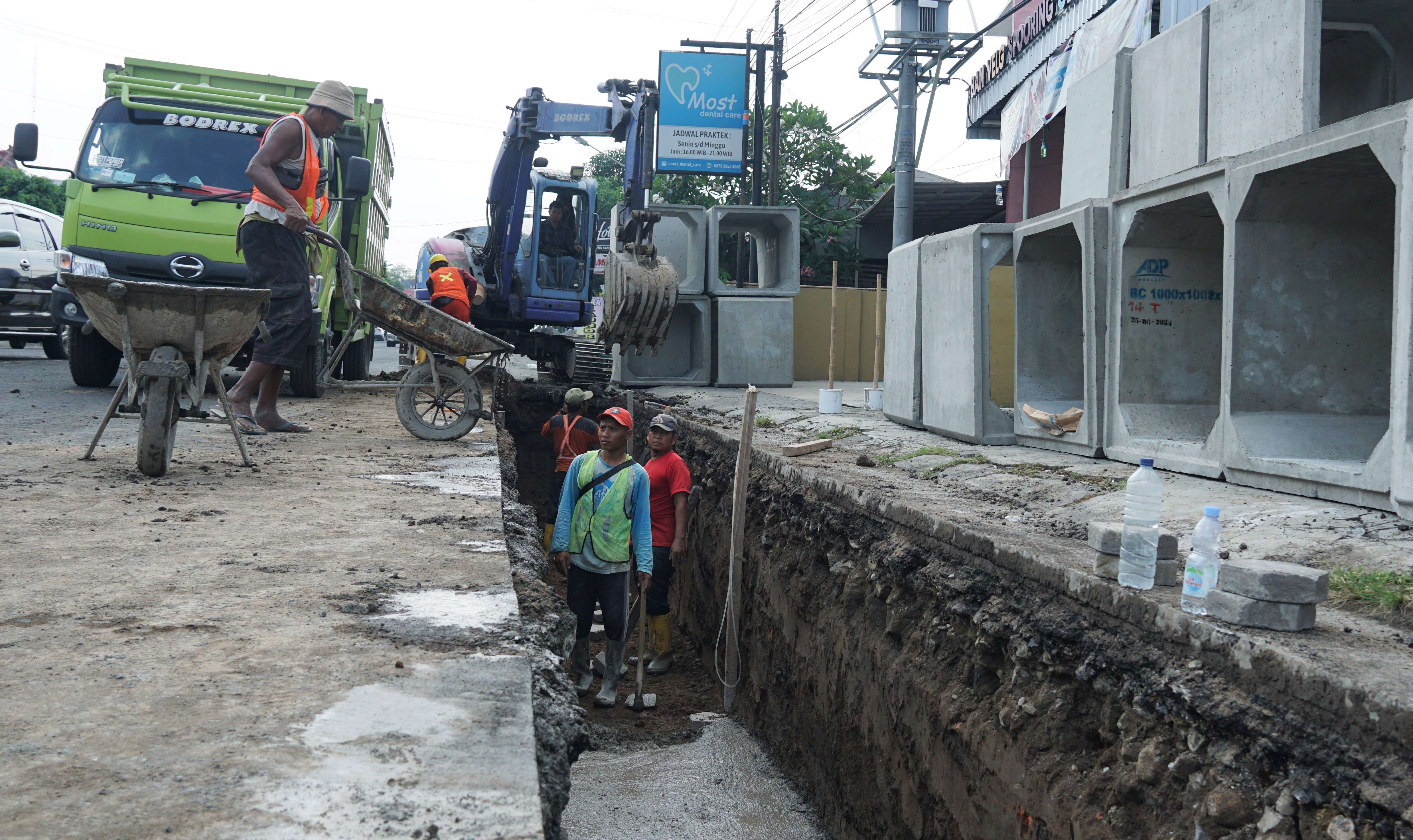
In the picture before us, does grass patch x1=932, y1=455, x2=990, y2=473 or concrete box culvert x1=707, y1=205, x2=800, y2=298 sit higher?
concrete box culvert x1=707, y1=205, x2=800, y2=298

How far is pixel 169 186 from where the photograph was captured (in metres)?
9.53

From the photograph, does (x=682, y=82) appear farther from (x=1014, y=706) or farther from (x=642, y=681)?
(x=1014, y=706)

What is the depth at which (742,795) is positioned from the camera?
6152mm

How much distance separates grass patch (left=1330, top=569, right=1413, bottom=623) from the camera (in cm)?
307

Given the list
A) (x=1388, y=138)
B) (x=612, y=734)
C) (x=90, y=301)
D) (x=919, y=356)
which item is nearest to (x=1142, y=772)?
(x=1388, y=138)

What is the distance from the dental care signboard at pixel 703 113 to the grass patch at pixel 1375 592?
2248 cm

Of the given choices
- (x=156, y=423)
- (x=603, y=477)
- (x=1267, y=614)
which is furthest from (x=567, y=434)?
(x=1267, y=614)

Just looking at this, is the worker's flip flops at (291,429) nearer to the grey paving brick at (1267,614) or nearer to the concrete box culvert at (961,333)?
the concrete box culvert at (961,333)

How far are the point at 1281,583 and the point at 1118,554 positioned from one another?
2.17ft

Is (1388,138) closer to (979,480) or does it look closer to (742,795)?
(979,480)

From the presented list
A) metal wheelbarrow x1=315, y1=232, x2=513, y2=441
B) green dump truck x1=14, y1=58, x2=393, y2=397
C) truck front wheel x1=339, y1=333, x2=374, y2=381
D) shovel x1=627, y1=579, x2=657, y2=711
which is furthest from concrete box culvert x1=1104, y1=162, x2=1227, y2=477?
truck front wheel x1=339, y1=333, x2=374, y2=381

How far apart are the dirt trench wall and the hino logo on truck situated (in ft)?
20.3

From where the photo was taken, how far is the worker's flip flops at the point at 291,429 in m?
7.49

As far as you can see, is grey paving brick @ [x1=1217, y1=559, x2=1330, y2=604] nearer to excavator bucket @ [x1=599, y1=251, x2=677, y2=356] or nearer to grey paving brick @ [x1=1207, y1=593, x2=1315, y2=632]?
grey paving brick @ [x1=1207, y1=593, x2=1315, y2=632]
